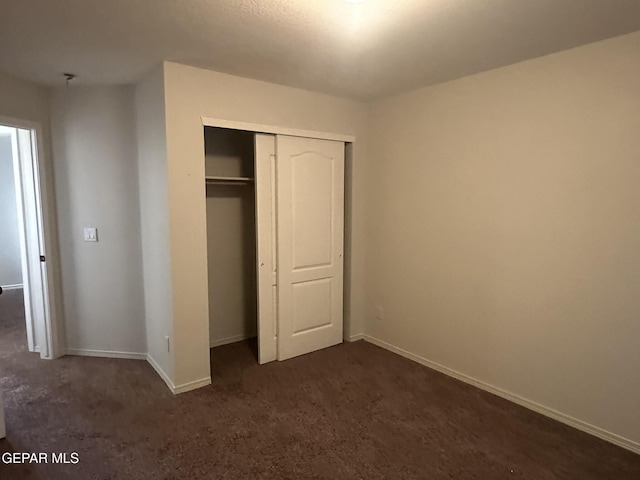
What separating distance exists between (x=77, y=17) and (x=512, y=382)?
3.54m

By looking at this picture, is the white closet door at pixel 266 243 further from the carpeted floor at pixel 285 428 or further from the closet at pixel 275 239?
the carpeted floor at pixel 285 428

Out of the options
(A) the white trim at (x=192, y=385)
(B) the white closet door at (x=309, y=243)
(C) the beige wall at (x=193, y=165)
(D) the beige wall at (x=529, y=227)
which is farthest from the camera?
(B) the white closet door at (x=309, y=243)

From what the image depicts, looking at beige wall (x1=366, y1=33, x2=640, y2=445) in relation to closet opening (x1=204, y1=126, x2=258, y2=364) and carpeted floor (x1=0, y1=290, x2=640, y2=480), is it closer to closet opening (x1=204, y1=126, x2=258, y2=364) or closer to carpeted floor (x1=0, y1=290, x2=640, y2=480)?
carpeted floor (x1=0, y1=290, x2=640, y2=480)

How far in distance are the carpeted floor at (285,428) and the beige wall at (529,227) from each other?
306 mm

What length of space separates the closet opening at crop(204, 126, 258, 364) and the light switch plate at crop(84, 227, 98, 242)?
0.97 metres

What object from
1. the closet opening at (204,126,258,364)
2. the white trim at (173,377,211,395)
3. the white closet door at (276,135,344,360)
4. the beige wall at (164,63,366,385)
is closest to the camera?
the beige wall at (164,63,366,385)

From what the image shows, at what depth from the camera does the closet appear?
11.2ft

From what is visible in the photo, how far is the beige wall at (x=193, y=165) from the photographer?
110 inches

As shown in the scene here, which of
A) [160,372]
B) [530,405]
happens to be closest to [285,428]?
[160,372]

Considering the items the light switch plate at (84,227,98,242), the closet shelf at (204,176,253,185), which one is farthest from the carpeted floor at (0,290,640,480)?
the closet shelf at (204,176,253,185)

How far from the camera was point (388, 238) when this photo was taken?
12.3 feet

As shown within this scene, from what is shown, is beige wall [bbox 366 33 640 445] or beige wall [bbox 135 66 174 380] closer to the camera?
beige wall [bbox 366 33 640 445]

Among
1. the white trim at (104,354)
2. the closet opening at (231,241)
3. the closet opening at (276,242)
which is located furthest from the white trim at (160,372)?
the closet opening at (231,241)

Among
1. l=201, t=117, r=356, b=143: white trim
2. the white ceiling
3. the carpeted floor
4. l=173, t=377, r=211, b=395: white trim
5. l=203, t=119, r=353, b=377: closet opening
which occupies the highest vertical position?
the white ceiling
